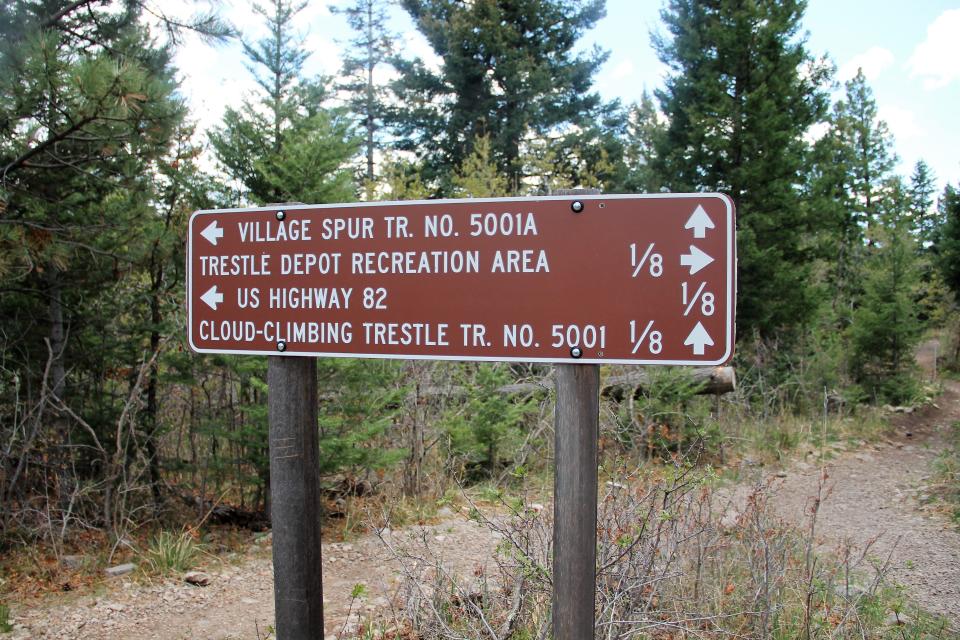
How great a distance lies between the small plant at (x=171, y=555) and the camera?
5.14 meters

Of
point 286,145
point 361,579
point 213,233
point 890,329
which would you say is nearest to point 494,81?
point 890,329

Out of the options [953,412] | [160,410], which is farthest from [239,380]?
[953,412]

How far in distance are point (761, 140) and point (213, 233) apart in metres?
12.3

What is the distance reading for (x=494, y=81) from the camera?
853 inches

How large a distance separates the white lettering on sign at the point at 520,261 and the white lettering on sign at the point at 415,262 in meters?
0.07

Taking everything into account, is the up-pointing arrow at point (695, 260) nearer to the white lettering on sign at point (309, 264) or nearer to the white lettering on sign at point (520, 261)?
the white lettering on sign at point (520, 261)

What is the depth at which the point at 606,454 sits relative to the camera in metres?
7.39

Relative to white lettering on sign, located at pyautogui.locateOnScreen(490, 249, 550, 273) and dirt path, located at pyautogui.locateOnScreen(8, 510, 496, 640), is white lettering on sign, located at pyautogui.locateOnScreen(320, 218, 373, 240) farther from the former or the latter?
dirt path, located at pyautogui.locateOnScreen(8, 510, 496, 640)

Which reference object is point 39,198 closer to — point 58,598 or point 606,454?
point 58,598

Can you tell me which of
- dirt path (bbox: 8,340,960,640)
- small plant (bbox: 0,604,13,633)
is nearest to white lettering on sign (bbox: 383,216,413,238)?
dirt path (bbox: 8,340,960,640)

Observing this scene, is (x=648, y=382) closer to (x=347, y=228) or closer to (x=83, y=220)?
(x=83, y=220)

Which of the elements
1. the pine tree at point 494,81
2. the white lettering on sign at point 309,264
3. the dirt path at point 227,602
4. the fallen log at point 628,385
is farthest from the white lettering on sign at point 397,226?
the pine tree at point 494,81

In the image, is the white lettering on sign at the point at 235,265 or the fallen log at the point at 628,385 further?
the fallen log at the point at 628,385

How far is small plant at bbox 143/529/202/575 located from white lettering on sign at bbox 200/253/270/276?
344 centimetres
